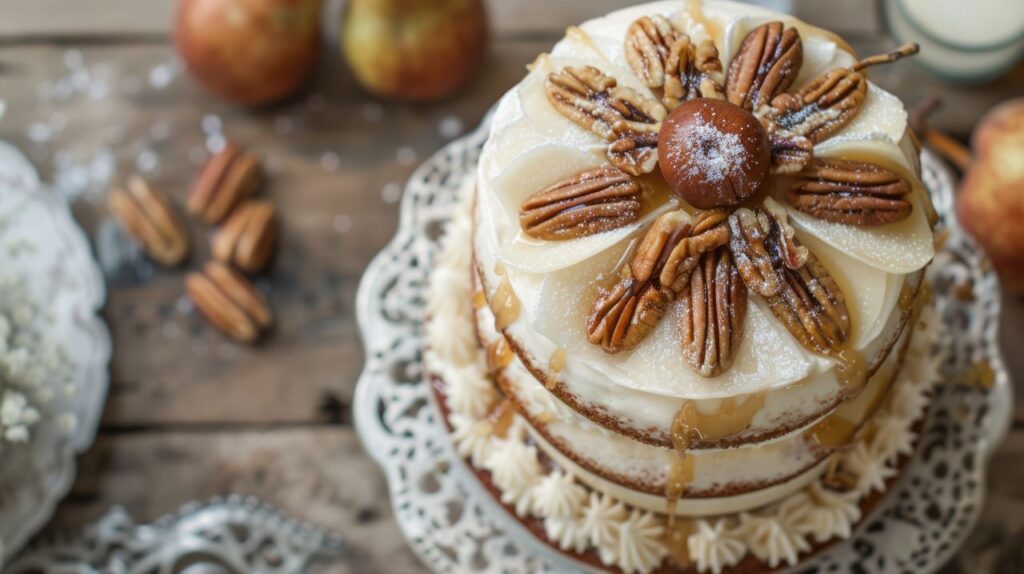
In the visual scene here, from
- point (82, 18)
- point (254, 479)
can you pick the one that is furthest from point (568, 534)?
point (82, 18)

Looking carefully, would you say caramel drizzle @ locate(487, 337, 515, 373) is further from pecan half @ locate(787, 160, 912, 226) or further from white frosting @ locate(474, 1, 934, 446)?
pecan half @ locate(787, 160, 912, 226)

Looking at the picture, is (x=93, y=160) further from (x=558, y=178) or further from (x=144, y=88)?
(x=558, y=178)

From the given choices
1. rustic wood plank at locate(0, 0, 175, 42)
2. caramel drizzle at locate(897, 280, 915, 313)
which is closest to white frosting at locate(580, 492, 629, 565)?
caramel drizzle at locate(897, 280, 915, 313)

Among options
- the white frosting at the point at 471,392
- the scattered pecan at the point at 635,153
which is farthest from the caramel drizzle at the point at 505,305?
the white frosting at the point at 471,392

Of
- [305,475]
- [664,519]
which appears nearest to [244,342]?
[305,475]

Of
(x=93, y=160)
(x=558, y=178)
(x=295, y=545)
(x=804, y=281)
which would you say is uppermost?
(x=558, y=178)

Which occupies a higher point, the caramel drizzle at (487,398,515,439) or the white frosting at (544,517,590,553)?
the caramel drizzle at (487,398,515,439)
